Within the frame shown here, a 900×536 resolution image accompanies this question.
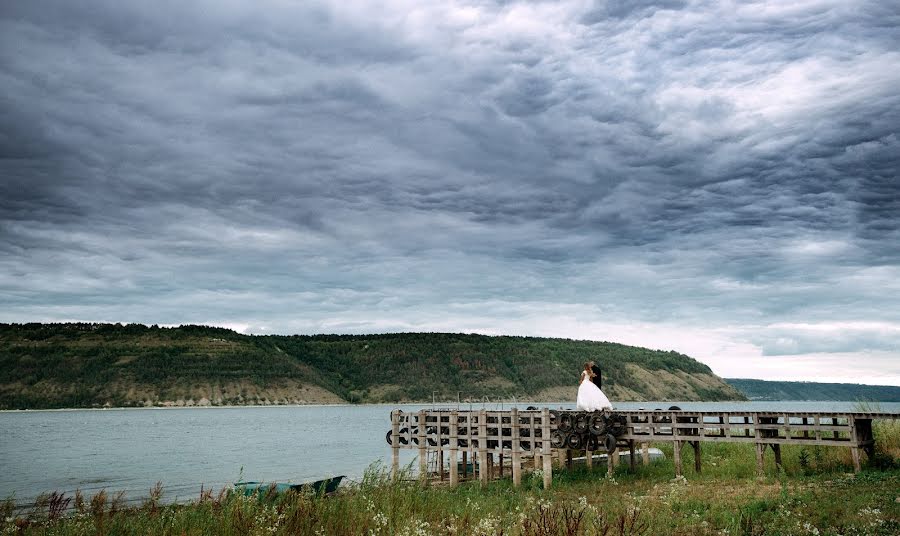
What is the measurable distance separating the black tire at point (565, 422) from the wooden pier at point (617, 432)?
0.03 metres

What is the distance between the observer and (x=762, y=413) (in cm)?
2219

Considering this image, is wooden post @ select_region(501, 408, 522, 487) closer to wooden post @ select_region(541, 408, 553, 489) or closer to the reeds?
the reeds

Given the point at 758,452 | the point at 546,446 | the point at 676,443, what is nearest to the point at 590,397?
the point at 546,446

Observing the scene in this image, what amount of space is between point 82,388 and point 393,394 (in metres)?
78.6

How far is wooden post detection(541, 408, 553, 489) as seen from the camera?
2218 cm

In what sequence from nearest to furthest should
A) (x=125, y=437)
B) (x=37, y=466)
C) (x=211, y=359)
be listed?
(x=37, y=466) → (x=125, y=437) → (x=211, y=359)

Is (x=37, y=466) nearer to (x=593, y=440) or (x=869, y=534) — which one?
(x=593, y=440)

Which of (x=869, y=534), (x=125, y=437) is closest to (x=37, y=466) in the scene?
(x=125, y=437)

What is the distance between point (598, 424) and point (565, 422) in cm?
113

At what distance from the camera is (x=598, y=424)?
23.4 m

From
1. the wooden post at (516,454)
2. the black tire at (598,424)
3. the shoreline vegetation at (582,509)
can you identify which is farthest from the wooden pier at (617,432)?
the shoreline vegetation at (582,509)

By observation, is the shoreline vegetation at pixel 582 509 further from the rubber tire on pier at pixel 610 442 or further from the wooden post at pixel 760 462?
the rubber tire on pier at pixel 610 442

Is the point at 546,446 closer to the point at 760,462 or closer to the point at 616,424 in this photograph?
the point at 616,424

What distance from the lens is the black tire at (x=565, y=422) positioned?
23.8m
